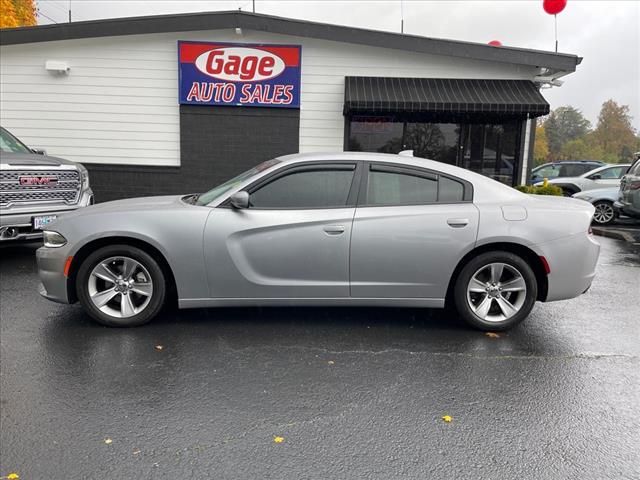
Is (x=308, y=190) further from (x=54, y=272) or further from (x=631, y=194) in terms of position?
(x=631, y=194)

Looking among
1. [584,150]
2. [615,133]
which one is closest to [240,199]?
[584,150]

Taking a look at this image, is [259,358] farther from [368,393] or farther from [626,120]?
[626,120]

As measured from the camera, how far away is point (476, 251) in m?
4.49

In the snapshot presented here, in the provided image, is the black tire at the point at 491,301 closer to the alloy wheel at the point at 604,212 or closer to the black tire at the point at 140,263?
the black tire at the point at 140,263

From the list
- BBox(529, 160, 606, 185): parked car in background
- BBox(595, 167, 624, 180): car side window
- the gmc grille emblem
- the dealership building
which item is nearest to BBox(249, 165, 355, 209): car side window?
the gmc grille emblem

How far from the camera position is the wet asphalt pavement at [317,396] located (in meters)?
2.66

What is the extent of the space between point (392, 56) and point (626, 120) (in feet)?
283

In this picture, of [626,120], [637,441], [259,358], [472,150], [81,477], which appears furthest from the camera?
Answer: [626,120]

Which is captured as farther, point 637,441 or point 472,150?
point 472,150

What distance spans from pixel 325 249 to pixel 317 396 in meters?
1.37

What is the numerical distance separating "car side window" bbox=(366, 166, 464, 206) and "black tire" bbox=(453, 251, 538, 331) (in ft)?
1.87

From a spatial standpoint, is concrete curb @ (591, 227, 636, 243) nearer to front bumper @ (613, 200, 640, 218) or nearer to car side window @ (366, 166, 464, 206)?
front bumper @ (613, 200, 640, 218)

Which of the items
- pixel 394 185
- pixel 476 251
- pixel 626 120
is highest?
pixel 626 120

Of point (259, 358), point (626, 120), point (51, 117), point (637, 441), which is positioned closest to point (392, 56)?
point (51, 117)
